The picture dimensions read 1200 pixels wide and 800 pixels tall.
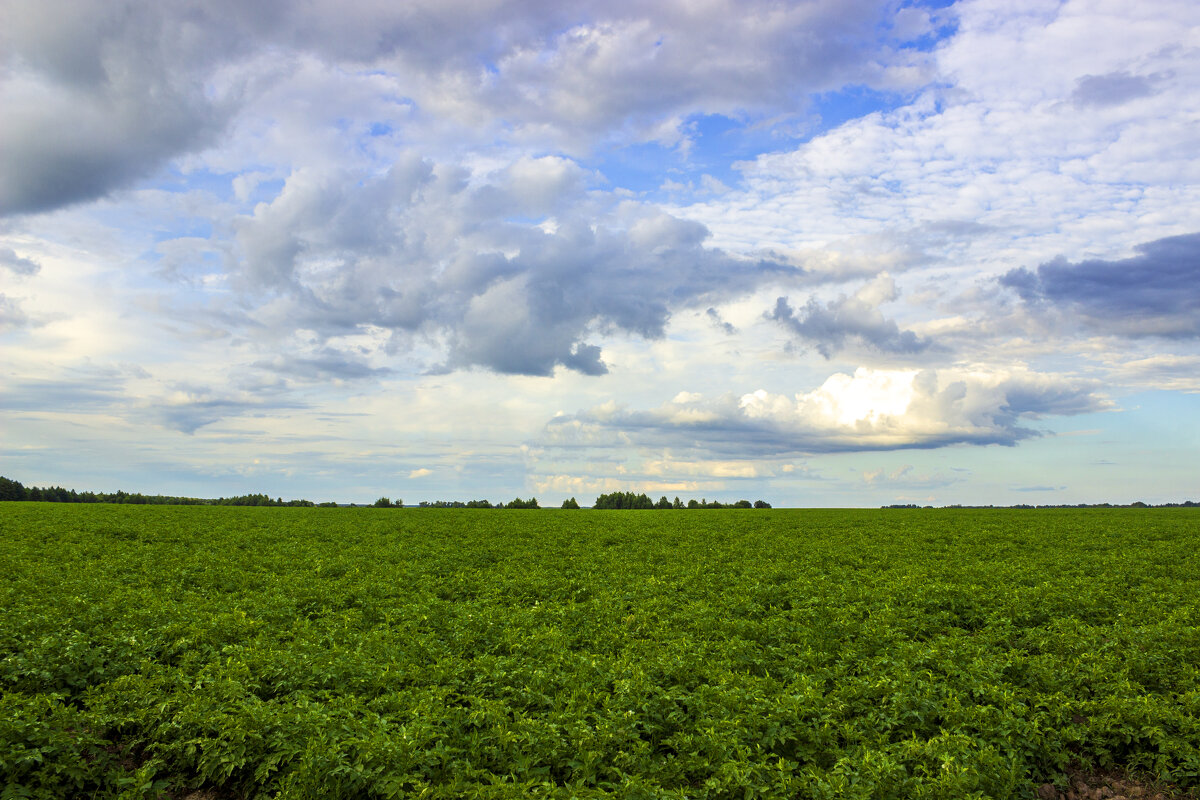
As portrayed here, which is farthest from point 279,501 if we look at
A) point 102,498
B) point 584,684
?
point 584,684

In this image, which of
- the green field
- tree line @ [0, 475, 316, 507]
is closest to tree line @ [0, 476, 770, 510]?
tree line @ [0, 475, 316, 507]

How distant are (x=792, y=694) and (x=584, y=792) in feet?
15.7

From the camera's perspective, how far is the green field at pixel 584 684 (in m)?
9.35

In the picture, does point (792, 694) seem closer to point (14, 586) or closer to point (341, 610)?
point (341, 610)

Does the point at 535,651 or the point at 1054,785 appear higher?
the point at 535,651

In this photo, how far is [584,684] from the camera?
11.9 meters

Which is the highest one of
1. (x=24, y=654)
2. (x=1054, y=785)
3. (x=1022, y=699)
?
(x=24, y=654)

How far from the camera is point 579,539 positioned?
41.6 m

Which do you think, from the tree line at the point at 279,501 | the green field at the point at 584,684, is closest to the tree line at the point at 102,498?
the tree line at the point at 279,501

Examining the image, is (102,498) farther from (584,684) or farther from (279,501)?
(584,684)

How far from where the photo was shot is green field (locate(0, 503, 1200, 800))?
368 inches

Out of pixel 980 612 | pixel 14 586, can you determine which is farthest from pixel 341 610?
pixel 980 612

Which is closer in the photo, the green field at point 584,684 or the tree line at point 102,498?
the green field at point 584,684

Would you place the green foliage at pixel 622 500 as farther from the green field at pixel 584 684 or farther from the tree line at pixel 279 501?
the green field at pixel 584 684
